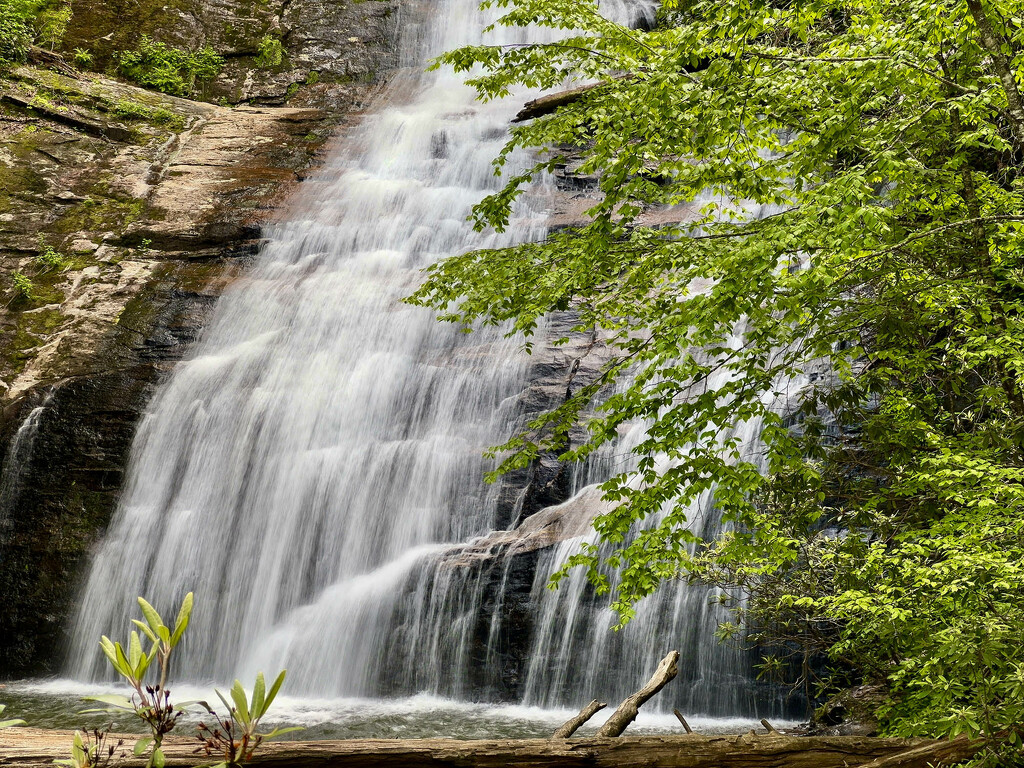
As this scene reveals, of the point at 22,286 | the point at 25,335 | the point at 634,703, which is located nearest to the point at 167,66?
the point at 22,286

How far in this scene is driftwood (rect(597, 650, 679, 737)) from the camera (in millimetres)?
3689

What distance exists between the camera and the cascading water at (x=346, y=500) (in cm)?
905

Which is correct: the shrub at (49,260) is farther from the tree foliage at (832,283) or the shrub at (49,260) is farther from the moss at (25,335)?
the tree foliage at (832,283)

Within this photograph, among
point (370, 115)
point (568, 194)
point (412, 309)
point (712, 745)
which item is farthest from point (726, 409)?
point (370, 115)

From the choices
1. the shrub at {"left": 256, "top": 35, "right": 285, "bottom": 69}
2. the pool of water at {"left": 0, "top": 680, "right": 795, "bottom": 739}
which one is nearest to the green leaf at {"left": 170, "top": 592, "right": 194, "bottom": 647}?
the pool of water at {"left": 0, "top": 680, "right": 795, "bottom": 739}

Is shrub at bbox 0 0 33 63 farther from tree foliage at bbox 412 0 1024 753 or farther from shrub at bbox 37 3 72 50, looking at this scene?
tree foliage at bbox 412 0 1024 753

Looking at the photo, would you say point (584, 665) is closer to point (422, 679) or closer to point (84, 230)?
point (422, 679)

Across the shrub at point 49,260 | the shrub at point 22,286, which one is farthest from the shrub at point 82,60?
the shrub at point 22,286

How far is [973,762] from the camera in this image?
368cm

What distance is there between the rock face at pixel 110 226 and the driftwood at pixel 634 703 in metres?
9.80

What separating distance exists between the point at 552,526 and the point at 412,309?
5405 millimetres

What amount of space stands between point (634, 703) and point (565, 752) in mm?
708

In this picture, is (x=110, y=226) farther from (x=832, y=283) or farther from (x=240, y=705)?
(x=240, y=705)

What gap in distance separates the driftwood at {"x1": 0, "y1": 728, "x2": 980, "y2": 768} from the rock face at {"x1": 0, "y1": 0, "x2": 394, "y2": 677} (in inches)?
378
